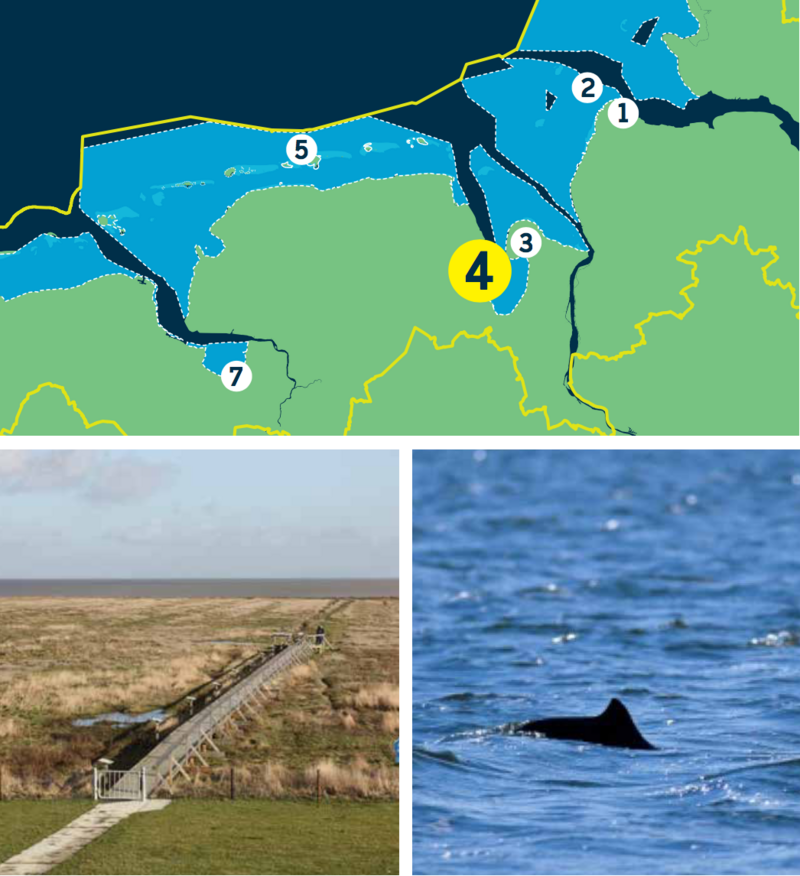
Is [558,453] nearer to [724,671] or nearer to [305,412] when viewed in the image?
[724,671]

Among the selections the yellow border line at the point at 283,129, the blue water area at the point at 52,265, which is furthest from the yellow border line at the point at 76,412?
the yellow border line at the point at 283,129

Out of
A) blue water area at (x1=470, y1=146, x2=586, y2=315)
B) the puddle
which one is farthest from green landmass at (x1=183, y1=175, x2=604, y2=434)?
the puddle

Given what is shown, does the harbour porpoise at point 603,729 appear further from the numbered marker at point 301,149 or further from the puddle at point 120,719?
the numbered marker at point 301,149

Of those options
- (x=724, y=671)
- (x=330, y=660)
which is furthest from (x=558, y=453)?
(x=330, y=660)

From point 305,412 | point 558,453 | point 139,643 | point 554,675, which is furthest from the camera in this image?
point 558,453

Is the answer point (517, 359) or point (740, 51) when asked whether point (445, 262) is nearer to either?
point (517, 359)

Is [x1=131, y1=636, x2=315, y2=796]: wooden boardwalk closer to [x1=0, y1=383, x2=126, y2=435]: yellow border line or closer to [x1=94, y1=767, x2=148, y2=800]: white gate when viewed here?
[x1=94, y1=767, x2=148, y2=800]: white gate
